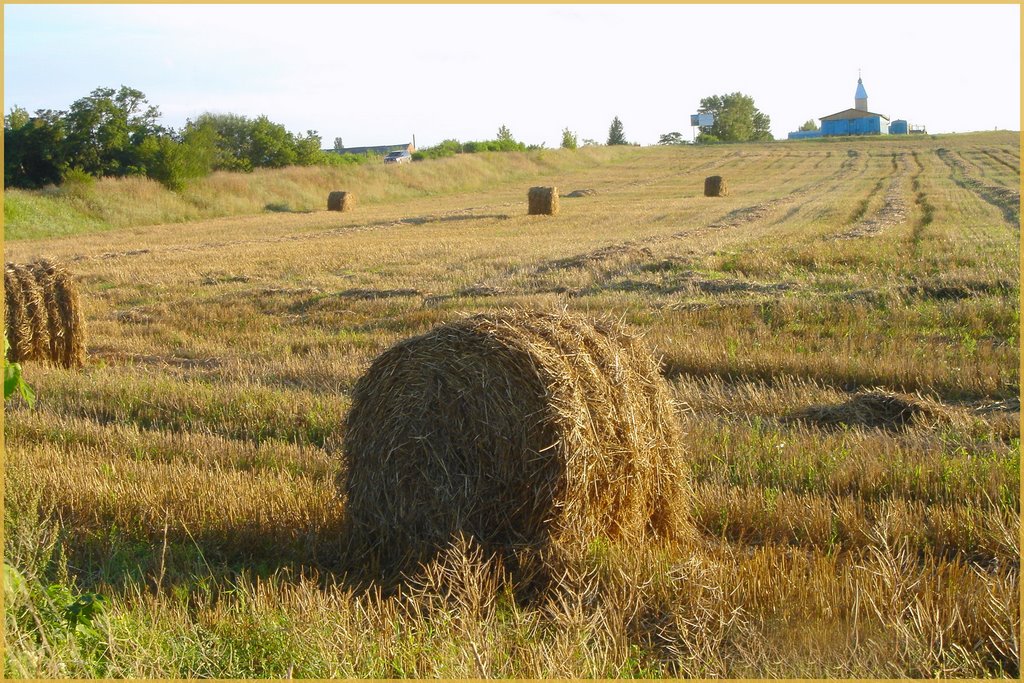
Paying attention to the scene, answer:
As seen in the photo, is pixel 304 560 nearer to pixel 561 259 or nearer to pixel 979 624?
pixel 979 624

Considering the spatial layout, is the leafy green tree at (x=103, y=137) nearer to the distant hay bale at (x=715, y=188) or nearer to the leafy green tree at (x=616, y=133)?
the distant hay bale at (x=715, y=188)

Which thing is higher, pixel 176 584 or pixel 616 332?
pixel 616 332

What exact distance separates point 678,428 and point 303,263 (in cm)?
1445

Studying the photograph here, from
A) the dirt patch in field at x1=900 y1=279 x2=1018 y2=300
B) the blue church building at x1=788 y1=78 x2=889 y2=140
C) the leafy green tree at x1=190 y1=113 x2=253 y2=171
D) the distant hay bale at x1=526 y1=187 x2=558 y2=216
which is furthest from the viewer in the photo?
the blue church building at x1=788 y1=78 x2=889 y2=140

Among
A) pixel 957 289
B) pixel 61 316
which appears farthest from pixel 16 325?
pixel 957 289

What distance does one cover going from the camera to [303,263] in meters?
18.7

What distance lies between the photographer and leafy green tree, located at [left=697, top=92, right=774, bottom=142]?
115 meters

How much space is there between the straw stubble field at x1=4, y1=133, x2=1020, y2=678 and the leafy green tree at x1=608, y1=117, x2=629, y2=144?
346ft

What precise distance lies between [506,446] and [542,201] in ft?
85.3

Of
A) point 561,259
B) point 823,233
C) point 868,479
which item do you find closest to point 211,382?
point 868,479

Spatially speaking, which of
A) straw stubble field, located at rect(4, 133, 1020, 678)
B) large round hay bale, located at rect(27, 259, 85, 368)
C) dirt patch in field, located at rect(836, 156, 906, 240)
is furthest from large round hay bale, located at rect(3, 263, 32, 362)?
dirt patch in field, located at rect(836, 156, 906, 240)

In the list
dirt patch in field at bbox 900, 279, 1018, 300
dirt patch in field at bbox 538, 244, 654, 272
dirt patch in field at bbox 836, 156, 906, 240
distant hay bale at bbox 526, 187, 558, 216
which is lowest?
dirt patch in field at bbox 900, 279, 1018, 300

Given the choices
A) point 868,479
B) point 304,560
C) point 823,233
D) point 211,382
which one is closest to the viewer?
point 304,560

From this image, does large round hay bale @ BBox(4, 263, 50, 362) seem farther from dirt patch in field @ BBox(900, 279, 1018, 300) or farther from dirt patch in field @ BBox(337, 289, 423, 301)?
dirt patch in field @ BBox(900, 279, 1018, 300)
